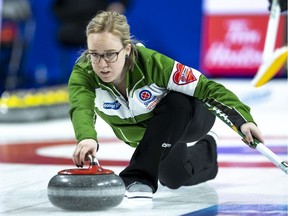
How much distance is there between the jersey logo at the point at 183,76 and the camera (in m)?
3.44

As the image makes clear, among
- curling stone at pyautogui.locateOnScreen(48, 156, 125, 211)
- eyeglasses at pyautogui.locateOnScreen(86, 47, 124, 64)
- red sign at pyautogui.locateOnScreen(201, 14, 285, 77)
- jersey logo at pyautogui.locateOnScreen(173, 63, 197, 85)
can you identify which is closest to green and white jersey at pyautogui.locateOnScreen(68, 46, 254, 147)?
jersey logo at pyautogui.locateOnScreen(173, 63, 197, 85)

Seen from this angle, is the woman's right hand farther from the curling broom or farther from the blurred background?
the blurred background

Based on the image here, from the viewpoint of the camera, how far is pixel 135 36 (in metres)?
9.79

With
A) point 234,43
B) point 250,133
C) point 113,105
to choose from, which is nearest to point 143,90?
point 113,105

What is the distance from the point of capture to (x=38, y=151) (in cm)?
562

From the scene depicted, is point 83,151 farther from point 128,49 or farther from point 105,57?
point 128,49

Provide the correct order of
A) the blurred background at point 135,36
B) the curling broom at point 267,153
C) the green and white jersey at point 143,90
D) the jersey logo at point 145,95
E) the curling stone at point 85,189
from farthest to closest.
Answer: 1. the blurred background at point 135,36
2. the jersey logo at point 145,95
3. the green and white jersey at point 143,90
4. the curling broom at point 267,153
5. the curling stone at point 85,189

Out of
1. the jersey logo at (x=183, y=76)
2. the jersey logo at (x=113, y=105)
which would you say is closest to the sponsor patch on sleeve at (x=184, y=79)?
the jersey logo at (x=183, y=76)

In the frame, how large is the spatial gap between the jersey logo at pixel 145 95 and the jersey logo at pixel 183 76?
13cm

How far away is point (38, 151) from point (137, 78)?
2.31 m

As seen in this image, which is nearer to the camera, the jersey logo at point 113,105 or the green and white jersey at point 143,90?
the green and white jersey at point 143,90

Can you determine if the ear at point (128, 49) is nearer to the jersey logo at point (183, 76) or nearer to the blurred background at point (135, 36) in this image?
the jersey logo at point (183, 76)

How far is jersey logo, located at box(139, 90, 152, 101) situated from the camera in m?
3.47

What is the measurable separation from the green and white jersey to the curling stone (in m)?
0.32
